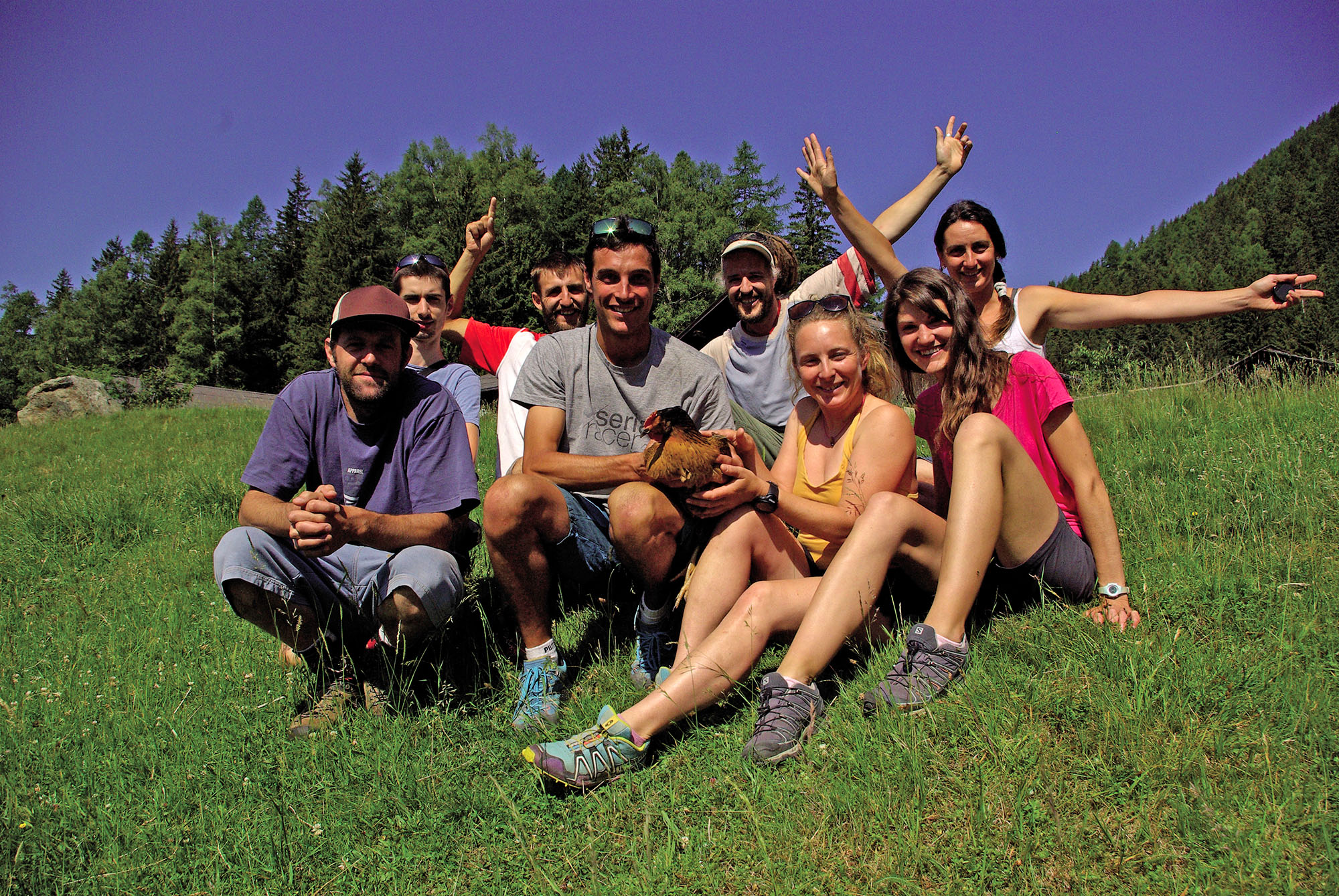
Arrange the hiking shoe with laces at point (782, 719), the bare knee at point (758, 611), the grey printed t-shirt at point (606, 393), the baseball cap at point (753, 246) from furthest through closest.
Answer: the baseball cap at point (753, 246) → the grey printed t-shirt at point (606, 393) → the bare knee at point (758, 611) → the hiking shoe with laces at point (782, 719)

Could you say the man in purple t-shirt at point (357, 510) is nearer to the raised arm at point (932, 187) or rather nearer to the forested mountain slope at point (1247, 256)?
the raised arm at point (932, 187)

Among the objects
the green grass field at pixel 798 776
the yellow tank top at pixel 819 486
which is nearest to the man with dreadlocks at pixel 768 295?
the yellow tank top at pixel 819 486

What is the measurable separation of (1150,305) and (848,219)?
1.75m

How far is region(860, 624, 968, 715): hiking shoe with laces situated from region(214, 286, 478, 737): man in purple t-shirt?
1999 mm

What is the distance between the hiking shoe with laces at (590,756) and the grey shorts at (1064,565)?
187cm

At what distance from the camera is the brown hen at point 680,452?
3.28 meters

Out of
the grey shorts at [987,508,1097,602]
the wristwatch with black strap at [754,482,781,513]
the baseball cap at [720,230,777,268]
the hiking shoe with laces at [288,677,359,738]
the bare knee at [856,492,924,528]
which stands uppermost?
the baseball cap at [720,230,777,268]

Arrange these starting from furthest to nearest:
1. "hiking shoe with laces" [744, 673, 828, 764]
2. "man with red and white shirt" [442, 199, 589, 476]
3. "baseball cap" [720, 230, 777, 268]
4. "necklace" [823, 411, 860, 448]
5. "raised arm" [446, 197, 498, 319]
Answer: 1. "raised arm" [446, 197, 498, 319]
2. "man with red and white shirt" [442, 199, 589, 476]
3. "baseball cap" [720, 230, 777, 268]
4. "necklace" [823, 411, 860, 448]
5. "hiking shoe with laces" [744, 673, 828, 764]

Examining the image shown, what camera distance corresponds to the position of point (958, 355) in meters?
3.43

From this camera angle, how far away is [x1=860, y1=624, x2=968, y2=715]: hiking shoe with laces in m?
Result: 2.79

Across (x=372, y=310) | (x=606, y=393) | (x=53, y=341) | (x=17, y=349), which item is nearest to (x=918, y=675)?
(x=606, y=393)

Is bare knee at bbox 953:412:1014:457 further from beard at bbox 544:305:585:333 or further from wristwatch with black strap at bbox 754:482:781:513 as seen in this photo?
beard at bbox 544:305:585:333

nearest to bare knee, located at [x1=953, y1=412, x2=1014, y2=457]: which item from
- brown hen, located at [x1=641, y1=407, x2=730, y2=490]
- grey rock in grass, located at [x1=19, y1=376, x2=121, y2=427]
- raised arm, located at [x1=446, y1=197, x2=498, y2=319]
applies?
brown hen, located at [x1=641, y1=407, x2=730, y2=490]

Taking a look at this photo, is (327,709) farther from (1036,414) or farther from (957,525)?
(1036,414)
